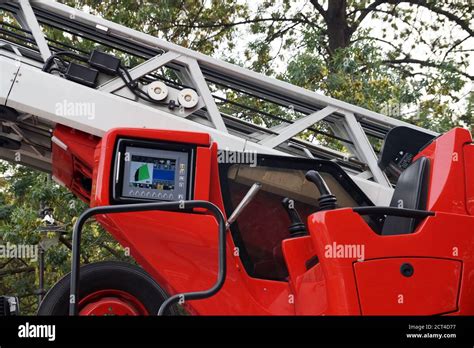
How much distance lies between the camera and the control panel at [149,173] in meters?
3.34

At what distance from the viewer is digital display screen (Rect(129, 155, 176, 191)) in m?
3.36

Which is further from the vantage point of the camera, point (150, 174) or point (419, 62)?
point (419, 62)

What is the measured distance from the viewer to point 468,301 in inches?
134

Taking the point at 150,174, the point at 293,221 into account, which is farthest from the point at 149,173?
the point at 293,221

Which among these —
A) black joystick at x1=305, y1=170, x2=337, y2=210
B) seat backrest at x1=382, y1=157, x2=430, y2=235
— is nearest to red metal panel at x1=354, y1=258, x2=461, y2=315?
seat backrest at x1=382, y1=157, x2=430, y2=235

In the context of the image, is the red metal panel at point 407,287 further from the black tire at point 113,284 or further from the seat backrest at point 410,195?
the black tire at point 113,284

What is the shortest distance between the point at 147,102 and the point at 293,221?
1.11m

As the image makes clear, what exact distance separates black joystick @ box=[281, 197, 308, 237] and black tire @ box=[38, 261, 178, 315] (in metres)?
0.80

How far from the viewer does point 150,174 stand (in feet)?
11.1

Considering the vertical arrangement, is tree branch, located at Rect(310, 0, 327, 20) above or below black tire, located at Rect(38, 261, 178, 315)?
above

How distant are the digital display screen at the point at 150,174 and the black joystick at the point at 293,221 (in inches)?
29.1

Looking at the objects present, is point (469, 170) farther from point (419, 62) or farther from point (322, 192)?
point (419, 62)

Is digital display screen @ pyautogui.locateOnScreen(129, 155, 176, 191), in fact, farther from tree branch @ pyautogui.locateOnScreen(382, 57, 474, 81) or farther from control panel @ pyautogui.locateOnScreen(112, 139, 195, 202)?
tree branch @ pyautogui.locateOnScreen(382, 57, 474, 81)
